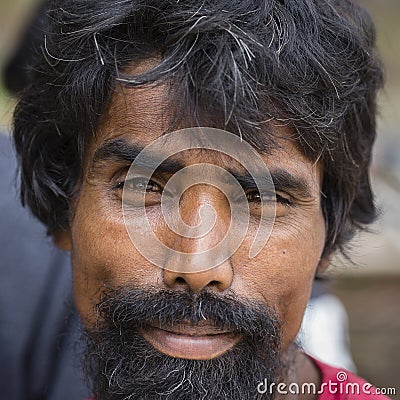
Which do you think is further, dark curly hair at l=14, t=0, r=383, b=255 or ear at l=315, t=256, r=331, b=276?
ear at l=315, t=256, r=331, b=276

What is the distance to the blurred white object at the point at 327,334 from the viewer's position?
2.39 m

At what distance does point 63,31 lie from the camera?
1.46m

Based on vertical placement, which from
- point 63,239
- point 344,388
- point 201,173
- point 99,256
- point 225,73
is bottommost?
point 344,388

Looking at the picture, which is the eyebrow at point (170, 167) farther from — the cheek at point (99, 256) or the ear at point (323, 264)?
the ear at point (323, 264)

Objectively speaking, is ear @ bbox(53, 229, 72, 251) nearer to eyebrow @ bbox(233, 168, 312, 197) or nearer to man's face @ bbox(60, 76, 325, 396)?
man's face @ bbox(60, 76, 325, 396)

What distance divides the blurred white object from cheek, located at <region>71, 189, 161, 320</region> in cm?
101

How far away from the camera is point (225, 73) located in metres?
1.27

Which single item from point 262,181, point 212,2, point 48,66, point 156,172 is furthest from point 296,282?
point 48,66

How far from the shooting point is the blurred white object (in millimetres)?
2387

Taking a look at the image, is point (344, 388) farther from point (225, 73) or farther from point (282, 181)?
point (225, 73)

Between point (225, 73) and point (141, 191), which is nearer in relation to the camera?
point (225, 73)

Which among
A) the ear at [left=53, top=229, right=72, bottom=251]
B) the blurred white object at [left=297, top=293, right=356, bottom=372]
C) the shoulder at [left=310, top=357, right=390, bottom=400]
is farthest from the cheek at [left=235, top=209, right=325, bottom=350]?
the blurred white object at [left=297, top=293, right=356, bottom=372]

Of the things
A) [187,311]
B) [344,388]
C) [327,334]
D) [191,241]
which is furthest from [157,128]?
[327,334]

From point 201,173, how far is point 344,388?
0.48 m
